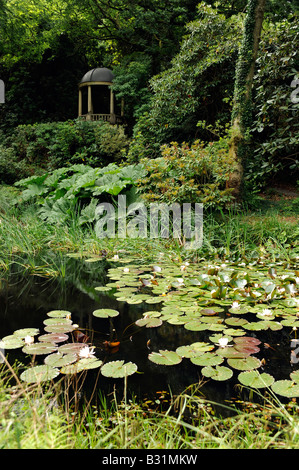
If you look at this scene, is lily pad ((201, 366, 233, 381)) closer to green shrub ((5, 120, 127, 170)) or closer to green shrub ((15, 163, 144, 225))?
green shrub ((15, 163, 144, 225))

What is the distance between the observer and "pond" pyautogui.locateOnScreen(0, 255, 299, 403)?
165 centimetres

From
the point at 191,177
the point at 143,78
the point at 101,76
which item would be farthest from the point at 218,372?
the point at 101,76

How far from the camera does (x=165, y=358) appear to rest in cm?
181

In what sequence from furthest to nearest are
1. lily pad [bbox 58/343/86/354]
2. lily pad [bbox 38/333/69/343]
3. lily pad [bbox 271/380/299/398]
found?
lily pad [bbox 38/333/69/343] < lily pad [bbox 58/343/86/354] < lily pad [bbox 271/380/299/398]

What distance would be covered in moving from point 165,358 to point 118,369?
27 centimetres

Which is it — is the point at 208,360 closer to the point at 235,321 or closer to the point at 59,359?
the point at 235,321

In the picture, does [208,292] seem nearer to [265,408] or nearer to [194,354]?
[194,354]

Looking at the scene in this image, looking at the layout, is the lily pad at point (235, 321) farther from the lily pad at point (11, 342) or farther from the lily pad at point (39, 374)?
the lily pad at point (11, 342)

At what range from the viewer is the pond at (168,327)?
5.42 feet

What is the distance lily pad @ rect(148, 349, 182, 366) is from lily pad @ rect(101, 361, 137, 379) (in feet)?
0.39

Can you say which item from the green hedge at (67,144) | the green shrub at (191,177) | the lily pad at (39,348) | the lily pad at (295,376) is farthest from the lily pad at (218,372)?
the green hedge at (67,144)

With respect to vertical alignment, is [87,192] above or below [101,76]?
below

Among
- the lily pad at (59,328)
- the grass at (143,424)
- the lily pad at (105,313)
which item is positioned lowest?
the grass at (143,424)

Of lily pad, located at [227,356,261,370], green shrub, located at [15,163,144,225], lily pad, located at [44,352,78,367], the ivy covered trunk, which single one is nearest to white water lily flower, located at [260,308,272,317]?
lily pad, located at [227,356,261,370]
